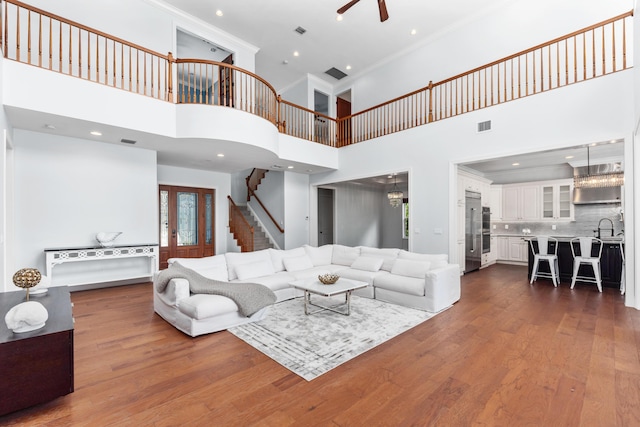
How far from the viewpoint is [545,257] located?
616cm

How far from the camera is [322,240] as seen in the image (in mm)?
10414

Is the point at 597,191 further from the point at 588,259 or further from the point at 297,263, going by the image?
the point at 297,263

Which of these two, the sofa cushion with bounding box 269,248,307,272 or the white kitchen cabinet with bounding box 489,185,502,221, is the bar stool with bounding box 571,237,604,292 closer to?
the white kitchen cabinet with bounding box 489,185,502,221

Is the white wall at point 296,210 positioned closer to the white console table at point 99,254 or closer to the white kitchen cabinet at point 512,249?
the white console table at point 99,254

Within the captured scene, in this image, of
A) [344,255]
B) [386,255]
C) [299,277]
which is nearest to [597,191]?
[386,255]

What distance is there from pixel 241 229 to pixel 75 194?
Result: 12.6 feet

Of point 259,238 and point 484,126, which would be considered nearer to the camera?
point 484,126

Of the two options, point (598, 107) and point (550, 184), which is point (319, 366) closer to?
point (598, 107)

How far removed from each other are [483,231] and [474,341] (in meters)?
5.68

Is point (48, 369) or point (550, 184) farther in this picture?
point (550, 184)

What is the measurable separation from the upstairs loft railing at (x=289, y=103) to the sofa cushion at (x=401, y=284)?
3.89 m

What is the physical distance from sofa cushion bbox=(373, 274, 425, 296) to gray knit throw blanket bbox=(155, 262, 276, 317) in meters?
1.82

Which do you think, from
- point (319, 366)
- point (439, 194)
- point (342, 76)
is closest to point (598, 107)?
point (439, 194)

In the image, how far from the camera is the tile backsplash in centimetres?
702
